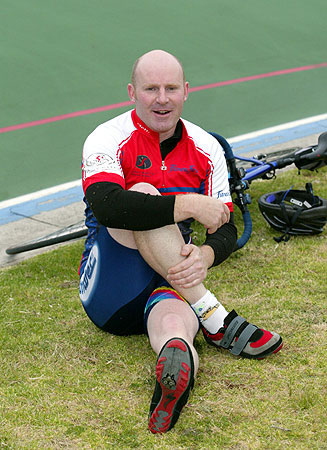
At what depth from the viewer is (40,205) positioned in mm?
5848

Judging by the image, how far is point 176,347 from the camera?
264cm

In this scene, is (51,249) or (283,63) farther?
(283,63)

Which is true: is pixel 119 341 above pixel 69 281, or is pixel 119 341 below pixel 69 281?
above

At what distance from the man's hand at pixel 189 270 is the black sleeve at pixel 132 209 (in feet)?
0.57

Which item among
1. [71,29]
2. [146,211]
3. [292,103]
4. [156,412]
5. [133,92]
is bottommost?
[292,103]

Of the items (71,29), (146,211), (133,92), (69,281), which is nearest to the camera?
(146,211)

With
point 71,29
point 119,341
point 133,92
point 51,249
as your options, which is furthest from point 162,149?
point 71,29

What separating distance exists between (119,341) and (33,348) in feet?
1.44

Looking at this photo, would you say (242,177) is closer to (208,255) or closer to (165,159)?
(165,159)

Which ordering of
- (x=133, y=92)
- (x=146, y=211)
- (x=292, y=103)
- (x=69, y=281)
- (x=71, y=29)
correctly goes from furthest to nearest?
1. (x=71, y=29)
2. (x=292, y=103)
3. (x=69, y=281)
4. (x=133, y=92)
5. (x=146, y=211)

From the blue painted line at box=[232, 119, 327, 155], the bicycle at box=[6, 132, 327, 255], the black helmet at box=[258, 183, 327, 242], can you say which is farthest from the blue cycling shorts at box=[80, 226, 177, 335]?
the blue painted line at box=[232, 119, 327, 155]

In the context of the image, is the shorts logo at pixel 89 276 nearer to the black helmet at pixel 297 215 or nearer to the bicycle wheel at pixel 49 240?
the bicycle wheel at pixel 49 240

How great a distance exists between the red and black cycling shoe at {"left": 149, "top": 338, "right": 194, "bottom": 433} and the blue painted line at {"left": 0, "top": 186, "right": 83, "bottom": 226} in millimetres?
3266

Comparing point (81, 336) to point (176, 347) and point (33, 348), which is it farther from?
point (176, 347)
